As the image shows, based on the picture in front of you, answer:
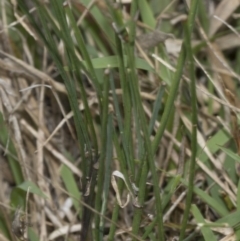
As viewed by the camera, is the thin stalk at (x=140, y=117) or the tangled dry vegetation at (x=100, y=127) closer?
the thin stalk at (x=140, y=117)

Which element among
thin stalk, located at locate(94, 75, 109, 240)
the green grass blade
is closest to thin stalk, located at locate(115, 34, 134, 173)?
thin stalk, located at locate(94, 75, 109, 240)

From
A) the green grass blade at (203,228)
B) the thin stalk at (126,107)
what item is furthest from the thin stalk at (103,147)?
the green grass blade at (203,228)

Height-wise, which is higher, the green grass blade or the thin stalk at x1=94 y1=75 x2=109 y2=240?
the thin stalk at x1=94 y1=75 x2=109 y2=240

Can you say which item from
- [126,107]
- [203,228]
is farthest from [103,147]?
[203,228]

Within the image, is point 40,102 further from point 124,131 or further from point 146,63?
point 124,131

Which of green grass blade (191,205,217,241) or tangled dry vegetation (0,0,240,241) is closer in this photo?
green grass blade (191,205,217,241)

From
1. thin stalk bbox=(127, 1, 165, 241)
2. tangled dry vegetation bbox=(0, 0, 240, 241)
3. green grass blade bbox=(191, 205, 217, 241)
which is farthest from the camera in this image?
tangled dry vegetation bbox=(0, 0, 240, 241)

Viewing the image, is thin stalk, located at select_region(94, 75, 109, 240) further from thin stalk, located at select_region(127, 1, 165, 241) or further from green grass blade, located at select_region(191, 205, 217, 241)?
green grass blade, located at select_region(191, 205, 217, 241)

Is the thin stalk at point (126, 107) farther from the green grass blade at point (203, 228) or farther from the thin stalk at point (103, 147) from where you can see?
the green grass blade at point (203, 228)

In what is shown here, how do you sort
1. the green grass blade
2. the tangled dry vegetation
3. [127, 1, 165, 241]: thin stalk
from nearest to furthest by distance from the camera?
1. [127, 1, 165, 241]: thin stalk
2. the green grass blade
3. the tangled dry vegetation

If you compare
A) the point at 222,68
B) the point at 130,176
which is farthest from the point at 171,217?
the point at 222,68

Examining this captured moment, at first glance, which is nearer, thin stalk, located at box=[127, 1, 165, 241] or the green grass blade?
thin stalk, located at box=[127, 1, 165, 241]

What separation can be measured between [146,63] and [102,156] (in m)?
0.29

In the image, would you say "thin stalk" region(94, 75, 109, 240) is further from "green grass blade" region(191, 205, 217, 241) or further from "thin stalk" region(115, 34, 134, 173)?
"green grass blade" region(191, 205, 217, 241)
